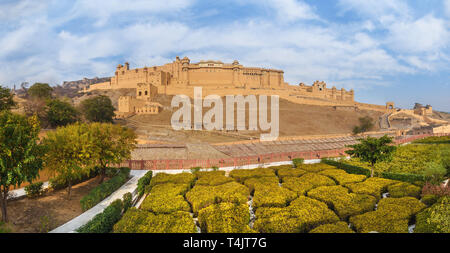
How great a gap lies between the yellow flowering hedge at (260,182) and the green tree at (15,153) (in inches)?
442

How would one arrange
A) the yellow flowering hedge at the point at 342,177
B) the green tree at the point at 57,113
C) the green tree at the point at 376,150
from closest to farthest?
the yellow flowering hedge at the point at 342,177 < the green tree at the point at 376,150 < the green tree at the point at 57,113

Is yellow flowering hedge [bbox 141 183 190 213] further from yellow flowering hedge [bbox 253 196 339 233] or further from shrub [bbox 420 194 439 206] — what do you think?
shrub [bbox 420 194 439 206]

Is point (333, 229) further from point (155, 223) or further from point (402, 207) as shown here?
point (155, 223)

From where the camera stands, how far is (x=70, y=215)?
1171 cm

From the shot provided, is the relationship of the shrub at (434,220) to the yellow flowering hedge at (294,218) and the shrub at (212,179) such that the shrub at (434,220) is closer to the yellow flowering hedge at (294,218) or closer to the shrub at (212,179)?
Answer: the yellow flowering hedge at (294,218)

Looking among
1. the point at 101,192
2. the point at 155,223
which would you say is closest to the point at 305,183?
the point at 155,223

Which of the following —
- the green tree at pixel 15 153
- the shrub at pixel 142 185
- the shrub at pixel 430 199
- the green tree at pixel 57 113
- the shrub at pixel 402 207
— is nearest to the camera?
the shrub at pixel 402 207

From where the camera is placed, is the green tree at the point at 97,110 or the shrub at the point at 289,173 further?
the green tree at the point at 97,110

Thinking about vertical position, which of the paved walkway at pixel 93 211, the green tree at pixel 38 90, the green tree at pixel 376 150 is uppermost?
the green tree at pixel 38 90

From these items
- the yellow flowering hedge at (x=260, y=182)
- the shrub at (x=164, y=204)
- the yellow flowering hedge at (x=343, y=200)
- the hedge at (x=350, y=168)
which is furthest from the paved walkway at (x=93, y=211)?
the hedge at (x=350, y=168)

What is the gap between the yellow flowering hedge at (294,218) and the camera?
872cm

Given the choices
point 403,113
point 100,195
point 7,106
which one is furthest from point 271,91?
point 100,195

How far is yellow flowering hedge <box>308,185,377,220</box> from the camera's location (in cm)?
1025

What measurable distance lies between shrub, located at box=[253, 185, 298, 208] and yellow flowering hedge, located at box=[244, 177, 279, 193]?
541 millimetres
